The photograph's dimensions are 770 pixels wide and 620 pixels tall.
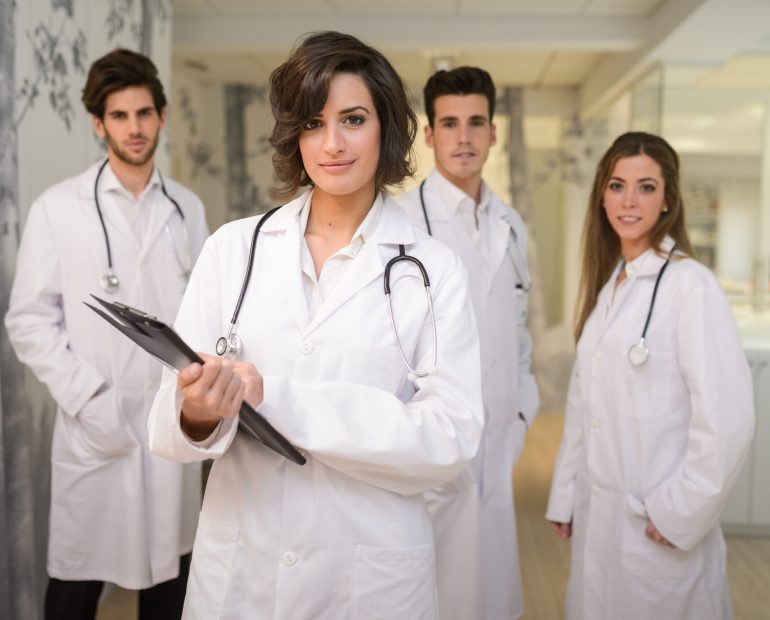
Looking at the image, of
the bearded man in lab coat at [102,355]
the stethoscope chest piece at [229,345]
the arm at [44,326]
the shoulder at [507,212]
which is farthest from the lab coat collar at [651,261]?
the arm at [44,326]

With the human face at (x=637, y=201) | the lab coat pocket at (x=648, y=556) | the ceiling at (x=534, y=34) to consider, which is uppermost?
the ceiling at (x=534, y=34)

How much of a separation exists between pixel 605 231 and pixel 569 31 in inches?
131

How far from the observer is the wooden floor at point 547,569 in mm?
2990

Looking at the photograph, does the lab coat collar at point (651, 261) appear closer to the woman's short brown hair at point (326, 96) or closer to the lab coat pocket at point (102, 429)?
the woman's short brown hair at point (326, 96)

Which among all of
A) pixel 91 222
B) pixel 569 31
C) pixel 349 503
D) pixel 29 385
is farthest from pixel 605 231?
pixel 569 31

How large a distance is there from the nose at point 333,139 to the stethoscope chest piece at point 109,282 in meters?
1.17

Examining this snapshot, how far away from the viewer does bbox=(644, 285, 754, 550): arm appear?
1.76 m

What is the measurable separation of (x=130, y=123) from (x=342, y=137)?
1228mm

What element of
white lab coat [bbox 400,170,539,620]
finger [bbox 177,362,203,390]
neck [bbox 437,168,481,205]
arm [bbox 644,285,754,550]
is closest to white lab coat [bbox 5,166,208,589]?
white lab coat [bbox 400,170,539,620]

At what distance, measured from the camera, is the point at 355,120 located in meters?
1.36

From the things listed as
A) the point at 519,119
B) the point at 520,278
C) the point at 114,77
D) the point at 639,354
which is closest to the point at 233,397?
the point at 639,354

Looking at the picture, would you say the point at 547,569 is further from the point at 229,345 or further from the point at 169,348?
the point at 169,348

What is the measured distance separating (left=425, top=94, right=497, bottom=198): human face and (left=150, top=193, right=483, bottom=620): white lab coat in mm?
Result: 1253

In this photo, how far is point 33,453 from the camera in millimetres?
2568
